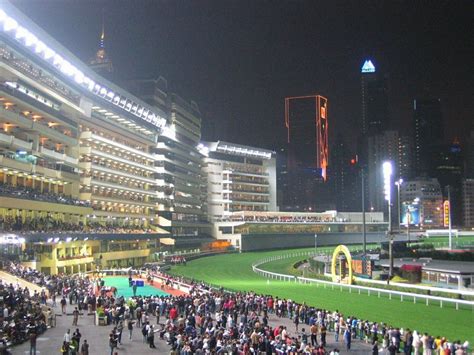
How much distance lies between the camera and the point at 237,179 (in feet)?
435

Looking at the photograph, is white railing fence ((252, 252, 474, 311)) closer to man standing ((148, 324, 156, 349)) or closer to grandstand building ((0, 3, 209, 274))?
man standing ((148, 324, 156, 349))

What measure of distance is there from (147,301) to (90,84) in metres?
49.3

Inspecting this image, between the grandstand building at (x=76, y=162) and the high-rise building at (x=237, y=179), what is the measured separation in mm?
20023

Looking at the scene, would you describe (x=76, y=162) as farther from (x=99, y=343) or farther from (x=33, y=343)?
(x=33, y=343)

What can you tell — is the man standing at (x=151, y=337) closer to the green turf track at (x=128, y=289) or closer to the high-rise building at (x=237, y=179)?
the green turf track at (x=128, y=289)

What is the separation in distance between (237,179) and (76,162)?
68728mm

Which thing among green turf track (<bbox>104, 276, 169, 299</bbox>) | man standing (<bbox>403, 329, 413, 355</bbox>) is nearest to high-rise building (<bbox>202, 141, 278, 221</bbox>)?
green turf track (<bbox>104, 276, 169, 299</bbox>)

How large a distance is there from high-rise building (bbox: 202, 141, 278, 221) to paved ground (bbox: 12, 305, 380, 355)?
97.4 metres

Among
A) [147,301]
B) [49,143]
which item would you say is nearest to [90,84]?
[49,143]

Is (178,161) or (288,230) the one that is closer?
(178,161)

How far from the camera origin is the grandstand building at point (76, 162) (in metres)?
50.9

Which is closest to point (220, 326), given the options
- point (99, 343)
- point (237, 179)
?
point (99, 343)

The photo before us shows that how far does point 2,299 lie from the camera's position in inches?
1069

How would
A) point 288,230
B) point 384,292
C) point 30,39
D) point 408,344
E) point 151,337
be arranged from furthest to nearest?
point 288,230 < point 30,39 < point 384,292 < point 151,337 < point 408,344
